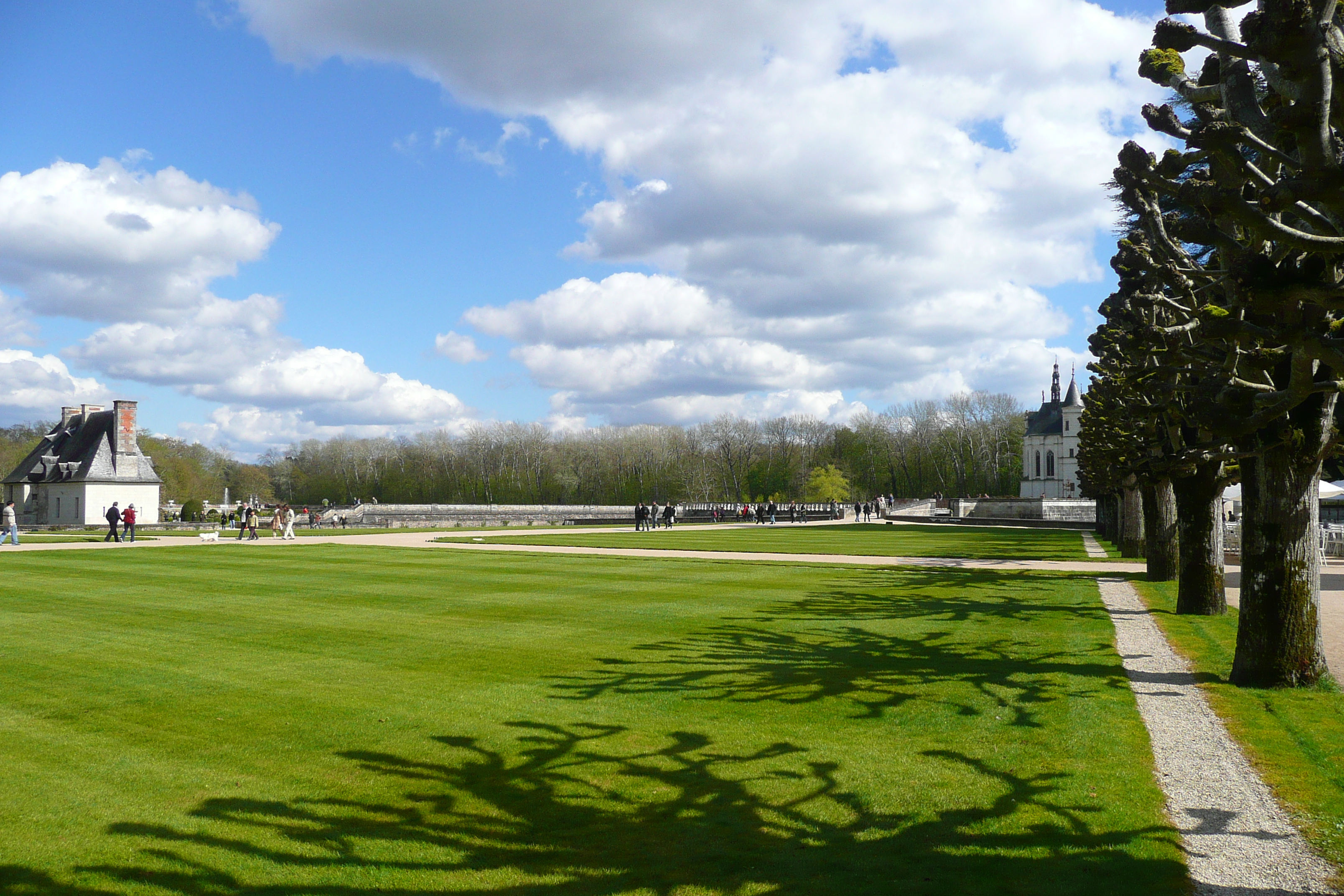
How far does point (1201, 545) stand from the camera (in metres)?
14.1

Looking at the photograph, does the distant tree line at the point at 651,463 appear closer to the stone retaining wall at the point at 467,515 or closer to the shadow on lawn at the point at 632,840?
the stone retaining wall at the point at 467,515

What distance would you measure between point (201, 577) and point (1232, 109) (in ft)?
66.3

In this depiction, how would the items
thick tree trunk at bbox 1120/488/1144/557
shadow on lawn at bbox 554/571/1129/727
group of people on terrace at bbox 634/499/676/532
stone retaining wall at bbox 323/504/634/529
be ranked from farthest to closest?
stone retaining wall at bbox 323/504/634/529 < group of people on terrace at bbox 634/499/676/532 < thick tree trunk at bbox 1120/488/1144/557 < shadow on lawn at bbox 554/571/1129/727

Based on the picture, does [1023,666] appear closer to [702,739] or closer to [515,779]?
[702,739]

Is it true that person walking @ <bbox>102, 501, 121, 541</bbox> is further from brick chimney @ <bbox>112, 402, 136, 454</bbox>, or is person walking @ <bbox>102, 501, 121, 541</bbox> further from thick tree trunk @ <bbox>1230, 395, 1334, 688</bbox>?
thick tree trunk @ <bbox>1230, 395, 1334, 688</bbox>

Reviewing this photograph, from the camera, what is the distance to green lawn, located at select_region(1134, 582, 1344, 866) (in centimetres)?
562

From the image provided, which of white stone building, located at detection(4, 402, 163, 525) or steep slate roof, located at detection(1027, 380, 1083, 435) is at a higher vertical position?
steep slate roof, located at detection(1027, 380, 1083, 435)

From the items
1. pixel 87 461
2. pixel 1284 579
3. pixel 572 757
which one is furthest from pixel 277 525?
pixel 1284 579

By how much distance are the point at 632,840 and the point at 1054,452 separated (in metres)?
101

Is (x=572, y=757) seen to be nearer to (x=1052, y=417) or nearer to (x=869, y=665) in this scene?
(x=869, y=665)

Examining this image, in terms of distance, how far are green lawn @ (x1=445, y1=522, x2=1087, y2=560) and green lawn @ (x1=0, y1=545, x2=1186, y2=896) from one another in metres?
16.4

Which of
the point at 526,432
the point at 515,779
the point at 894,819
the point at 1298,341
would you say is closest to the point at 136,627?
the point at 515,779

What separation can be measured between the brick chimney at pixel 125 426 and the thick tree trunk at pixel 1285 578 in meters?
65.3

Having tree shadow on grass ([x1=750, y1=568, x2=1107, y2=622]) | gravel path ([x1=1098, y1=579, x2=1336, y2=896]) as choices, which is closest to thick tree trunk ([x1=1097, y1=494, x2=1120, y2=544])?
tree shadow on grass ([x1=750, y1=568, x2=1107, y2=622])
